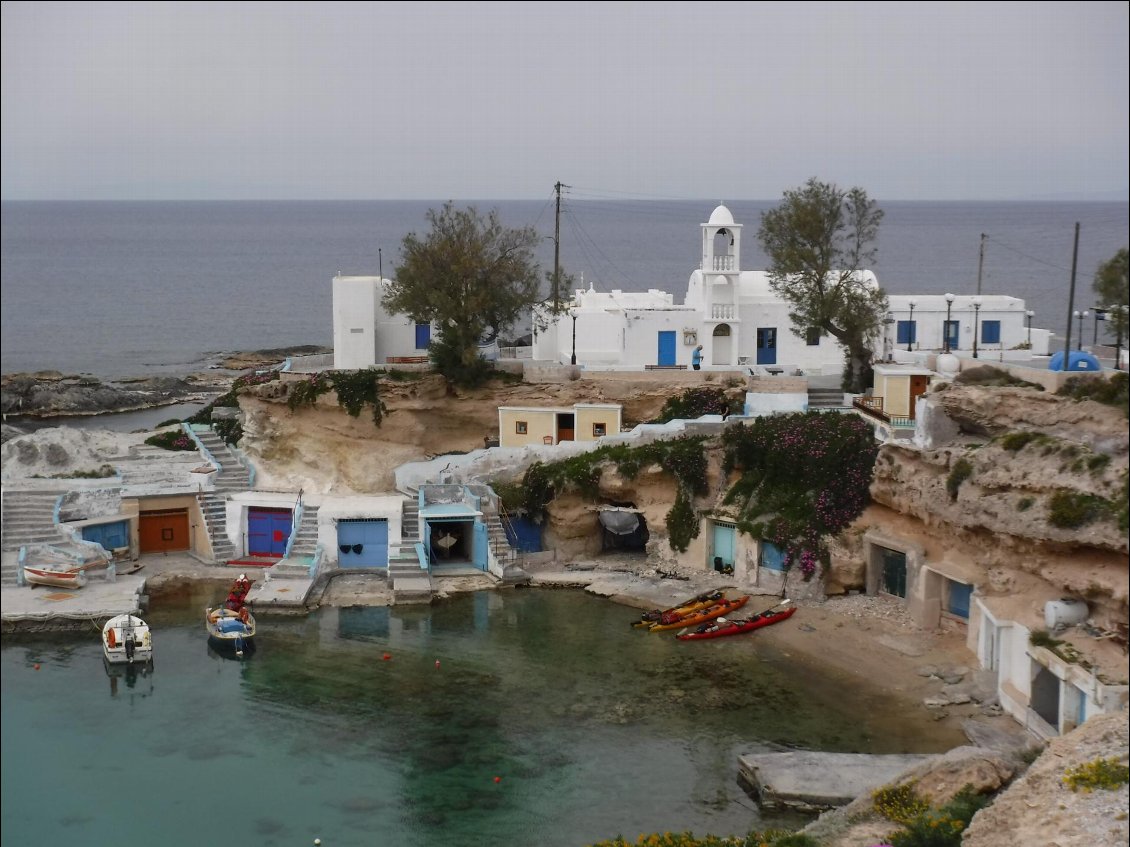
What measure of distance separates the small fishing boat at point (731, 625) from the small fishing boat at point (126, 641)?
13.9 m

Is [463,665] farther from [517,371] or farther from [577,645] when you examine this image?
[517,371]

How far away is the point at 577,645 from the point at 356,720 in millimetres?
7091

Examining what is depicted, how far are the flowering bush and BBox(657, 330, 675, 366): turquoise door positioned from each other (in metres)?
8.11

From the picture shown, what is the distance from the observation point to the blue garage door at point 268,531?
41.8 metres

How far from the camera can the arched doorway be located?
159 feet

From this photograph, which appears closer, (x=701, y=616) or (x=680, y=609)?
(x=701, y=616)

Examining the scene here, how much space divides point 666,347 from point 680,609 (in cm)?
1441

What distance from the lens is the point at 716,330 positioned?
48531mm

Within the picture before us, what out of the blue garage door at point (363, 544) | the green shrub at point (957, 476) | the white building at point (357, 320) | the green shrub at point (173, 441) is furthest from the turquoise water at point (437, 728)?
the white building at point (357, 320)

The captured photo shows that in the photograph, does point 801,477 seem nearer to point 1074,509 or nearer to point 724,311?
point 1074,509

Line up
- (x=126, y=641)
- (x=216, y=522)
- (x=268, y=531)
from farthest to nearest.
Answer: (x=268, y=531) < (x=216, y=522) < (x=126, y=641)

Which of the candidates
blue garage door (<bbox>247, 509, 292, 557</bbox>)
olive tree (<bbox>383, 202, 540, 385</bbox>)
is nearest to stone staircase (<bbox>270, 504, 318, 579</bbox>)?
blue garage door (<bbox>247, 509, 292, 557</bbox>)

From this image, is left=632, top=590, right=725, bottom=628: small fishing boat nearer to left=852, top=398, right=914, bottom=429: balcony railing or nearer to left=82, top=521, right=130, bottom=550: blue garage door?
left=852, top=398, right=914, bottom=429: balcony railing

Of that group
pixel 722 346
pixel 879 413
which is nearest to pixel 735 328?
pixel 722 346
